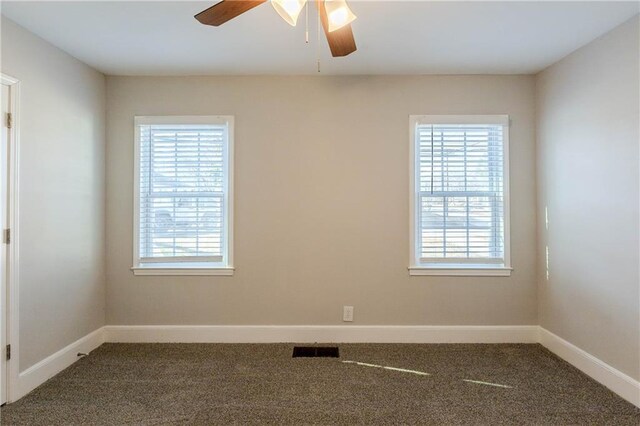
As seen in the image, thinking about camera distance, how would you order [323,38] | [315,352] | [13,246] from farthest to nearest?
[315,352], [323,38], [13,246]

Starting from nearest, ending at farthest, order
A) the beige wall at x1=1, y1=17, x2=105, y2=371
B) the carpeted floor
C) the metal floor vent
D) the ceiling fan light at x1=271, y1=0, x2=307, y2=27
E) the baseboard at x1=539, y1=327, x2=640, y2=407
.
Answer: the ceiling fan light at x1=271, y1=0, x2=307, y2=27, the carpeted floor, the baseboard at x1=539, y1=327, x2=640, y2=407, the beige wall at x1=1, y1=17, x2=105, y2=371, the metal floor vent

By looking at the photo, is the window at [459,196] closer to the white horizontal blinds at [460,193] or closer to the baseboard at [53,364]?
the white horizontal blinds at [460,193]

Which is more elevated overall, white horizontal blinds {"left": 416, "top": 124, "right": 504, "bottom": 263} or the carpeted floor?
white horizontal blinds {"left": 416, "top": 124, "right": 504, "bottom": 263}

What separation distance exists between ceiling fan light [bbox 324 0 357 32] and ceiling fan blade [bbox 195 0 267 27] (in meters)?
0.31

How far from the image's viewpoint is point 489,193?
10.7 feet

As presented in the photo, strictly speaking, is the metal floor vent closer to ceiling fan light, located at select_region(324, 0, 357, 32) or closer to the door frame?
the door frame

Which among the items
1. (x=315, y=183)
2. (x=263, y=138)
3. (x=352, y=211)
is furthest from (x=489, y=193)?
(x=263, y=138)

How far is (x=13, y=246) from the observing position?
232 cm

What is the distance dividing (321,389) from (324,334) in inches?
32.9

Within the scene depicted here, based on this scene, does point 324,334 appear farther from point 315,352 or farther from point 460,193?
point 460,193

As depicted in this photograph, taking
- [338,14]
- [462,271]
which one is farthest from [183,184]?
[462,271]

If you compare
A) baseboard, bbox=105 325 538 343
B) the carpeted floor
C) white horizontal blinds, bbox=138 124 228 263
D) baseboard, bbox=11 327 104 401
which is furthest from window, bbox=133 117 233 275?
the carpeted floor

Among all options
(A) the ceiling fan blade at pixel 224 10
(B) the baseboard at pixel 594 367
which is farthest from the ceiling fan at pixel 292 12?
(B) the baseboard at pixel 594 367

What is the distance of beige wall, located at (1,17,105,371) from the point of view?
7.93ft
